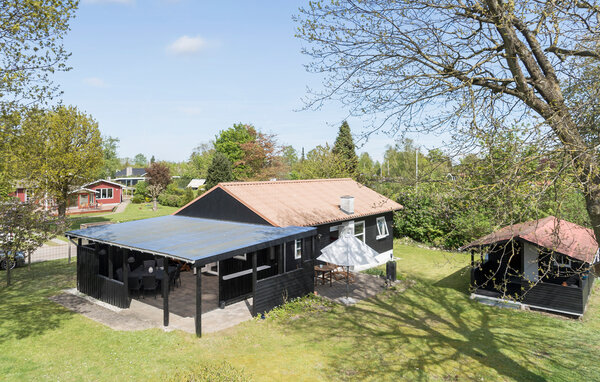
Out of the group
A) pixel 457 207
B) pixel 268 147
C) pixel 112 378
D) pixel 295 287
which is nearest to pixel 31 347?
pixel 112 378

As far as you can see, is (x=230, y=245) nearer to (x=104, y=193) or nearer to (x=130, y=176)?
(x=104, y=193)

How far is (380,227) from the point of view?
20.8m

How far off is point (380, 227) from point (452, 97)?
14.1 meters

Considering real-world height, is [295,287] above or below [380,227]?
below

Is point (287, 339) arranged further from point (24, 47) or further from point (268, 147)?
point (268, 147)

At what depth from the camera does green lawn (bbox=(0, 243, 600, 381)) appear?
858 centimetres

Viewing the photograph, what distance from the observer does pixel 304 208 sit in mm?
17016

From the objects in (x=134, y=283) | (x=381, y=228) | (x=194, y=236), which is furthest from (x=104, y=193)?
(x=194, y=236)

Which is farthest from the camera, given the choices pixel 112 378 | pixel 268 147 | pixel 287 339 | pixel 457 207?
pixel 268 147

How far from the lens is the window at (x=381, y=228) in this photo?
2055cm

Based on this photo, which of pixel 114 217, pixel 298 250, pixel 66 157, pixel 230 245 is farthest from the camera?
pixel 114 217

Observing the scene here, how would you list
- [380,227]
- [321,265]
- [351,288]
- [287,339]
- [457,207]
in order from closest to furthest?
[457,207] → [287,339] → [351,288] → [321,265] → [380,227]

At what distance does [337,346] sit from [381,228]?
38.1 ft

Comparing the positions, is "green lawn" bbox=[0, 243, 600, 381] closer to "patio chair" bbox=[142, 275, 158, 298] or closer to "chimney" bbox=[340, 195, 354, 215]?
"patio chair" bbox=[142, 275, 158, 298]
